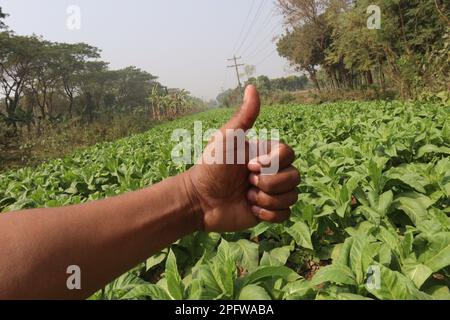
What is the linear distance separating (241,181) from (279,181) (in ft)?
0.75

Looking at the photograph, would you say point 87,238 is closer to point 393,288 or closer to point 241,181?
point 241,181

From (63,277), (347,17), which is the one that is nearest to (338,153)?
(63,277)

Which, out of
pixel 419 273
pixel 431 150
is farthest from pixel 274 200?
pixel 431 150

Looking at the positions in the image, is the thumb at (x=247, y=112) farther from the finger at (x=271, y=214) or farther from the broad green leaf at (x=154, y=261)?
the broad green leaf at (x=154, y=261)

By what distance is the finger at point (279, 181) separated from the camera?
170 cm

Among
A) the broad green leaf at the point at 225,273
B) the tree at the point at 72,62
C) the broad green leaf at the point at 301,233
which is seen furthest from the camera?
the tree at the point at 72,62

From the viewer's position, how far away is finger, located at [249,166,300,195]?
1704 mm

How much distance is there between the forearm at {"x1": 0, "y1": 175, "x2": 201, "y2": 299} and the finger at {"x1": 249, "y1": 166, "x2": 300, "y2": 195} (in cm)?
38

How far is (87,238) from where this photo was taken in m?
1.43

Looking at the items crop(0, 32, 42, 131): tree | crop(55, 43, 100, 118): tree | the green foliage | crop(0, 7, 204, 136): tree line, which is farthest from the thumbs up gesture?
crop(55, 43, 100, 118): tree

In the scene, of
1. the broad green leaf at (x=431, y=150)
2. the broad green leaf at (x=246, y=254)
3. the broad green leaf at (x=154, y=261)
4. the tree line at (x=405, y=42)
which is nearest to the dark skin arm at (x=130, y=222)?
the broad green leaf at (x=246, y=254)

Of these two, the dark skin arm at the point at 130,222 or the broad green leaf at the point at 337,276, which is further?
the broad green leaf at the point at 337,276
